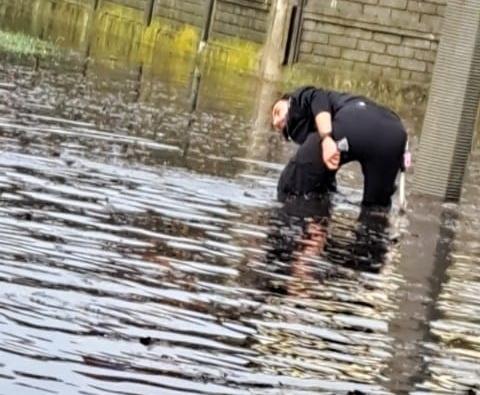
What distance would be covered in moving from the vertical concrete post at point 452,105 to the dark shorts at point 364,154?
5.40 ft

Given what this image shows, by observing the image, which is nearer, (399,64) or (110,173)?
(110,173)

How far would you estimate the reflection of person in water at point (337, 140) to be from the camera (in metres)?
12.0

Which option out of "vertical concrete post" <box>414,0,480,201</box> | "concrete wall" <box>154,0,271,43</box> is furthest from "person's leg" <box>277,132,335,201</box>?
"concrete wall" <box>154,0,271,43</box>

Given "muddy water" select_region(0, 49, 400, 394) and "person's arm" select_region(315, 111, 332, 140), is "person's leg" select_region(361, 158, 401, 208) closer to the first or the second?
"muddy water" select_region(0, 49, 400, 394)

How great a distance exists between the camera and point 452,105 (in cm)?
1388

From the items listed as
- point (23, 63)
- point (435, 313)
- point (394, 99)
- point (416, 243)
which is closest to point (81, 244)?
point (435, 313)

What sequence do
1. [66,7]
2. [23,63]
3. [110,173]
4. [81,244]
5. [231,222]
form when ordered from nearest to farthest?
1. [81,244]
2. [231,222]
3. [110,173]
4. [23,63]
5. [66,7]

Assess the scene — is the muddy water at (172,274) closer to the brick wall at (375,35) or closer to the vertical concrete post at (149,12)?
the brick wall at (375,35)

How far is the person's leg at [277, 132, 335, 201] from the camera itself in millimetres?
12195

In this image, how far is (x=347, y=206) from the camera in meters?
12.5

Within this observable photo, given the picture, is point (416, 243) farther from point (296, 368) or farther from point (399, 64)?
point (399, 64)

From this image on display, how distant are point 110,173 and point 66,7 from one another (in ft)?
79.2

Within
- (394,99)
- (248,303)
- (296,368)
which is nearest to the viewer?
(296,368)

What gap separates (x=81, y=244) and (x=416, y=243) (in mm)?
3066
